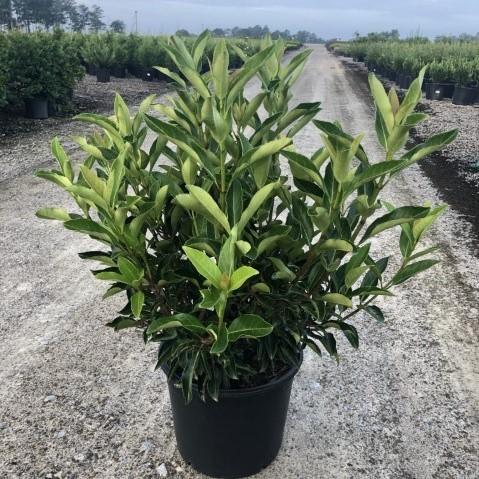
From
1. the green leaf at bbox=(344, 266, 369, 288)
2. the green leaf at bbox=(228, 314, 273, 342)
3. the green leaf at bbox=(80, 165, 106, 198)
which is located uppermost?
the green leaf at bbox=(80, 165, 106, 198)

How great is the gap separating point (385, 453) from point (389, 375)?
0.60 m

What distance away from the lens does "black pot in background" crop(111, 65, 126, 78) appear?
16.7 meters

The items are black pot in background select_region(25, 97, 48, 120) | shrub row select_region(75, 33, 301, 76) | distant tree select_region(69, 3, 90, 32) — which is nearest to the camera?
black pot in background select_region(25, 97, 48, 120)

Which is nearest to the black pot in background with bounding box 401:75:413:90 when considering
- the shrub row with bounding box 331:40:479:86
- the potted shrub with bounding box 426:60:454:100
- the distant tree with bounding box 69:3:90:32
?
the shrub row with bounding box 331:40:479:86

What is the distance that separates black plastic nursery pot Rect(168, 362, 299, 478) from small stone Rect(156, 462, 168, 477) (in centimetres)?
11

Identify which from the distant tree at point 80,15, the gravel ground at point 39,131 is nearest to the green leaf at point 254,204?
the gravel ground at point 39,131

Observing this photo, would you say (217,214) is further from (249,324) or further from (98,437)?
(98,437)

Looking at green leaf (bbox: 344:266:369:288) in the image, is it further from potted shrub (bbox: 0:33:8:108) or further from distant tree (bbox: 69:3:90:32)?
distant tree (bbox: 69:3:90:32)

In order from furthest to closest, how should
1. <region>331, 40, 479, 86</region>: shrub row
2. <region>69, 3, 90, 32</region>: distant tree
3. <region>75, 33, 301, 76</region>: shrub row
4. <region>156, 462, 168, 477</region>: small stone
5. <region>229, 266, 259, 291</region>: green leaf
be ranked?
<region>69, 3, 90, 32</region>: distant tree < <region>75, 33, 301, 76</region>: shrub row < <region>331, 40, 479, 86</region>: shrub row < <region>156, 462, 168, 477</region>: small stone < <region>229, 266, 259, 291</region>: green leaf

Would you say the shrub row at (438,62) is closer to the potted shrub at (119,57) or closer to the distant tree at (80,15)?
the potted shrub at (119,57)

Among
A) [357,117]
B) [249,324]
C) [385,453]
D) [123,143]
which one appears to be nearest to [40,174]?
[123,143]

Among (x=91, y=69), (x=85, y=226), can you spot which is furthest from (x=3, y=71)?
(x=91, y=69)

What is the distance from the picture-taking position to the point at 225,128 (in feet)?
4.68

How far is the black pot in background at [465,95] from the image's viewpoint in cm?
1354
